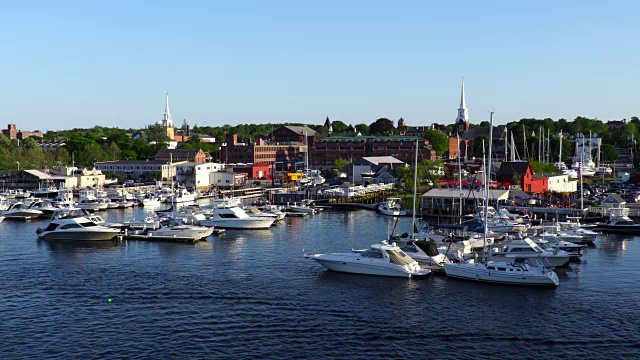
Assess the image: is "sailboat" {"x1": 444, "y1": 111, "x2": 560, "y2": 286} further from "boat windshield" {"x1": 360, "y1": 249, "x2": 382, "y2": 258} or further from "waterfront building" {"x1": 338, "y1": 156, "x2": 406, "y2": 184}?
"waterfront building" {"x1": 338, "y1": 156, "x2": 406, "y2": 184}

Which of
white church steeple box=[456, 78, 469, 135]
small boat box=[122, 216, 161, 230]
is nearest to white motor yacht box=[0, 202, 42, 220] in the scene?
small boat box=[122, 216, 161, 230]

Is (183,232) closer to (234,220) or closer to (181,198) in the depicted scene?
(234,220)

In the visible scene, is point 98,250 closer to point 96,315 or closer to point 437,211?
point 96,315

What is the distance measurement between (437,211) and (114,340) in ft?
141

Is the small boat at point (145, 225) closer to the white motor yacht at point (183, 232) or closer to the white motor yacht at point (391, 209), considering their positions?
the white motor yacht at point (183, 232)

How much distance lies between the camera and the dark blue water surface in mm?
23828

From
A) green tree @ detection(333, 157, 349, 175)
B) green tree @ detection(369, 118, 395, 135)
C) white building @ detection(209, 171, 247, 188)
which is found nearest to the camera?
white building @ detection(209, 171, 247, 188)

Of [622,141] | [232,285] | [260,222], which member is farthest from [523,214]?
[622,141]

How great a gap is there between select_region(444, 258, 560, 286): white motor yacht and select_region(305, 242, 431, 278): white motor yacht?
208 cm

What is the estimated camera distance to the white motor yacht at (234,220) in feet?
176

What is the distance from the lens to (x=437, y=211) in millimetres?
63188

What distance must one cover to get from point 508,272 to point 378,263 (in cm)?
652

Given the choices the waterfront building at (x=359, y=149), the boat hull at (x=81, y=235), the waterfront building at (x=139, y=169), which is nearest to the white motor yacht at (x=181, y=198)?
the waterfront building at (x=139, y=169)

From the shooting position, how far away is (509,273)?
32906 millimetres
